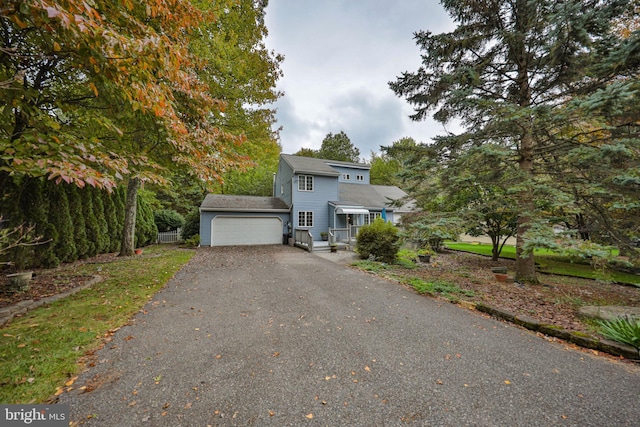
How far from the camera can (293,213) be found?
53.7ft

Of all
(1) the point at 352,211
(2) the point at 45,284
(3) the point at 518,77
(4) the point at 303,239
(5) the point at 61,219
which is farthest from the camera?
(1) the point at 352,211

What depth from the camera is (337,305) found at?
16.6 ft

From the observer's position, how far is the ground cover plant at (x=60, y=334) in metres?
2.41

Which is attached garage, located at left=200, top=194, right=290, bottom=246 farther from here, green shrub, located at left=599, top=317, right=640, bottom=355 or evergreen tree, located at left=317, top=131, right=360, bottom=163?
evergreen tree, located at left=317, top=131, right=360, bottom=163

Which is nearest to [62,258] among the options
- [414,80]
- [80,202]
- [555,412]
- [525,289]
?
[80,202]

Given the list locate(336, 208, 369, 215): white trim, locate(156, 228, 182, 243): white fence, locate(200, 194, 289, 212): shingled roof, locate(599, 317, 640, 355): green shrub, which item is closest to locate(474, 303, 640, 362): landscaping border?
locate(599, 317, 640, 355): green shrub

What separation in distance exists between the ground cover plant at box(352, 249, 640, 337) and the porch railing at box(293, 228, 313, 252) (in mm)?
4539

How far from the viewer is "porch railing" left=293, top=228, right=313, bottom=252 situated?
1351 centimetres

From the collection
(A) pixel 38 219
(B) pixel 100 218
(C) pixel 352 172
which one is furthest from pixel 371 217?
(A) pixel 38 219

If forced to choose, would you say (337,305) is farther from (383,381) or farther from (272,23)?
(272,23)

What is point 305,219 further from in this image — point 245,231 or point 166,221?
point 166,221

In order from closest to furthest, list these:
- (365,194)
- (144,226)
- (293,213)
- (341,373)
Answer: (341,373) → (144,226) → (293,213) → (365,194)

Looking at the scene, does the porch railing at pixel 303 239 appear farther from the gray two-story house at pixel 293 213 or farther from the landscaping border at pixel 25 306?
the landscaping border at pixel 25 306

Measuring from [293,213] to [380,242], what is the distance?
7668 mm
